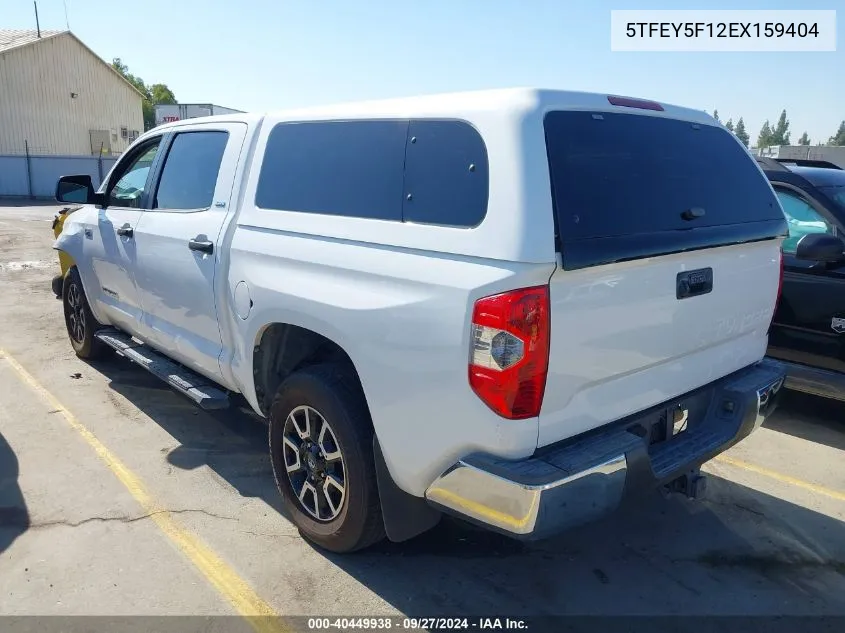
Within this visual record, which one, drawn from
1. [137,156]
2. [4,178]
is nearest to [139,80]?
[4,178]

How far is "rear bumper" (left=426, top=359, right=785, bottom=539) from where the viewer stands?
2.29 m

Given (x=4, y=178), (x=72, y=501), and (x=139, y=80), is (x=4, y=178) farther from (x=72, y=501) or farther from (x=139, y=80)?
(x=139, y=80)

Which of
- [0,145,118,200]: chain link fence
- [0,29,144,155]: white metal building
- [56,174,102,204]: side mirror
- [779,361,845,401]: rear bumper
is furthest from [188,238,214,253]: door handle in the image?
[0,29,144,155]: white metal building

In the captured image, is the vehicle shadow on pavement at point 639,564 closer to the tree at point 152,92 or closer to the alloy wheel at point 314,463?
the alloy wheel at point 314,463

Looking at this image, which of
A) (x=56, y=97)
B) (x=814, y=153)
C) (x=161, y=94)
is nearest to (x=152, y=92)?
(x=161, y=94)

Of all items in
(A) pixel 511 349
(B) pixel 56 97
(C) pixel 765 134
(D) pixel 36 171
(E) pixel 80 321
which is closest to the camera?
(A) pixel 511 349

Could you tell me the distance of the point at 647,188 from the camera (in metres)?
2.81

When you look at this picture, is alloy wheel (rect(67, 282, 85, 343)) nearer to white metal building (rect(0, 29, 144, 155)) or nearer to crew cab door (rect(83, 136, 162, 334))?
crew cab door (rect(83, 136, 162, 334))

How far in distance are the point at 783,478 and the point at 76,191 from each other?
533cm

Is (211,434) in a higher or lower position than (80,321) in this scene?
lower

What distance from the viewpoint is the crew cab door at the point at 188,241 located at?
3.78m

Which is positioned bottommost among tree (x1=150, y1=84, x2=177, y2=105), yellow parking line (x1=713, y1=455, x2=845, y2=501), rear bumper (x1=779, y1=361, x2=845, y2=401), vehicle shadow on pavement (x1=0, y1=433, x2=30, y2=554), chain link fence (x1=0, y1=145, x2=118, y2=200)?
yellow parking line (x1=713, y1=455, x2=845, y2=501)

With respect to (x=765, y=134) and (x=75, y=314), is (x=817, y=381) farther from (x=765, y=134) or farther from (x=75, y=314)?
(x=765, y=134)

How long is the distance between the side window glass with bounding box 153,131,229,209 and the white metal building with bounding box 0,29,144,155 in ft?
106
